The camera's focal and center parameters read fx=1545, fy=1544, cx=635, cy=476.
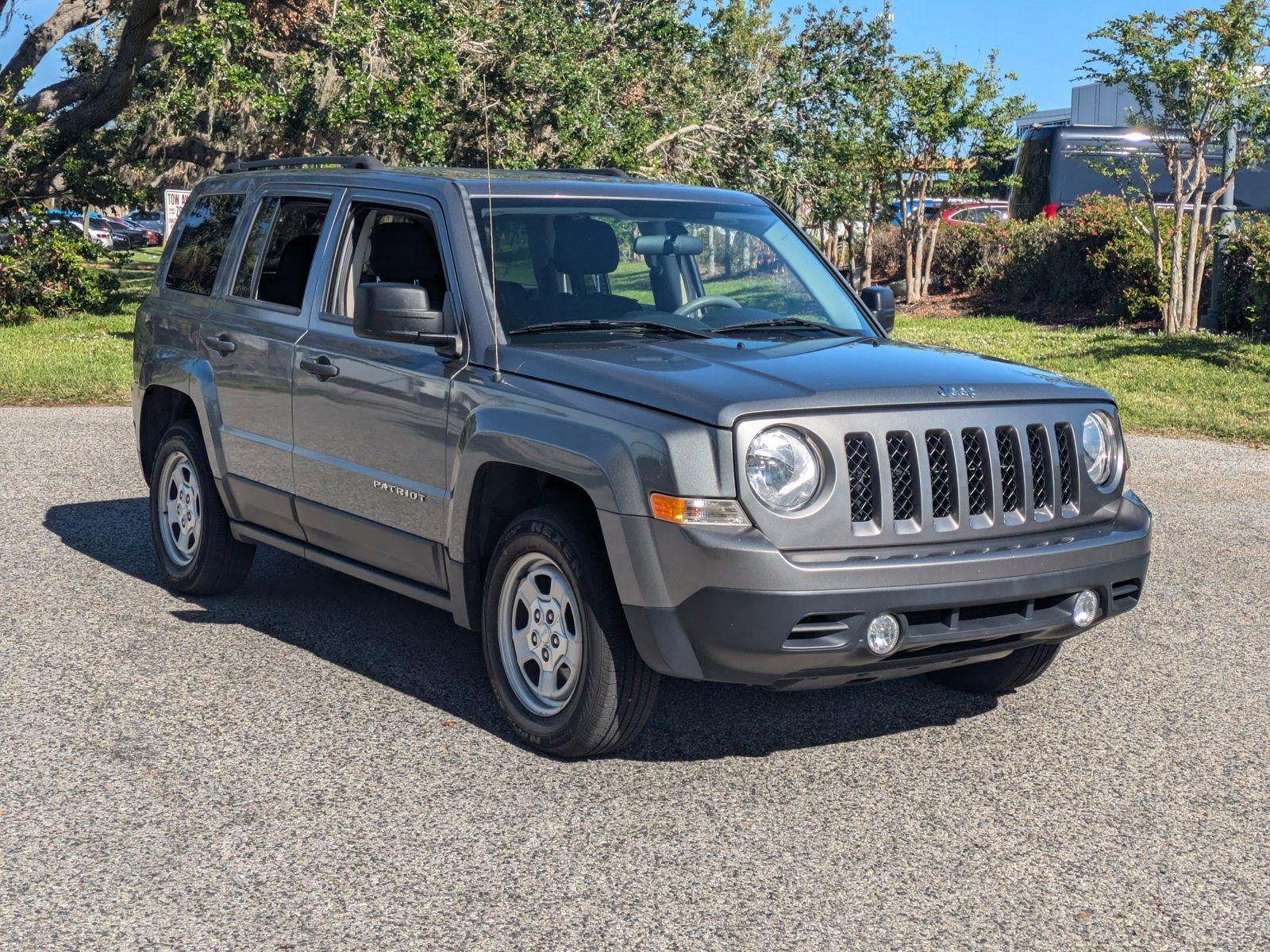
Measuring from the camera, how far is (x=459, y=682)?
598 centimetres

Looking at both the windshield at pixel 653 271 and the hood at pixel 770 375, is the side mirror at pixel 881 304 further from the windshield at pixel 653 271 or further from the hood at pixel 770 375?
the hood at pixel 770 375

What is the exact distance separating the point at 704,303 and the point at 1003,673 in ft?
5.89

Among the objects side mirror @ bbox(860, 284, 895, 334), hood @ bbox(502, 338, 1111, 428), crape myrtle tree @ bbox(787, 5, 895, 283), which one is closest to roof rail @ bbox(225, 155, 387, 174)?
hood @ bbox(502, 338, 1111, 428)

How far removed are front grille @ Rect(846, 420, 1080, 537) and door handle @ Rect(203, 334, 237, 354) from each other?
10.5 ft

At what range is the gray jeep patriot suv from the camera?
4547 mm

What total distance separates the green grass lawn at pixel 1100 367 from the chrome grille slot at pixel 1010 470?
8.71m

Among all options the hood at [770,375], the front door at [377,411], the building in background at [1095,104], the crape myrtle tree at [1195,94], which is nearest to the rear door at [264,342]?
the front door at [377,411]

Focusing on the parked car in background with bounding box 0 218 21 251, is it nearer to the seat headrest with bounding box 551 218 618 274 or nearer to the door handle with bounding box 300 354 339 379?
the door handle with bounding box 300 354 339 379

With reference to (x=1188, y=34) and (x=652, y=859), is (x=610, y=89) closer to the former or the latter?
(x=1188, y=34)

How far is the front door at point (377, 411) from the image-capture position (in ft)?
18.1

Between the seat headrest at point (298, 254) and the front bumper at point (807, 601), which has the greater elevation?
the seat headrest at point (298, 254)

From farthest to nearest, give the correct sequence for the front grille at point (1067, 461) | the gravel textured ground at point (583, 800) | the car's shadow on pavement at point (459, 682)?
the car's shadow on pavement at point (459, 682) < the front grille at point (1067, 461) < the gravel textured ground at point (583, 800)

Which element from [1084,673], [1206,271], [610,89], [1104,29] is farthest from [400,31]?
[1084,673]

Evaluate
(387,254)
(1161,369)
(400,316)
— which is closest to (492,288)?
(400,316)
